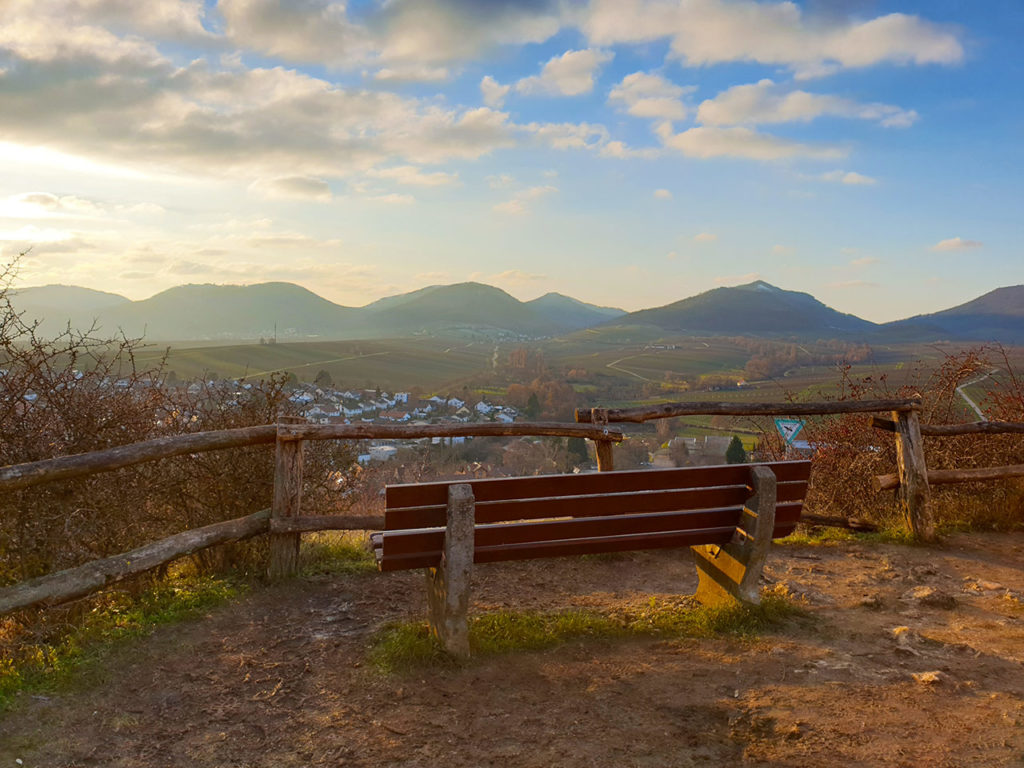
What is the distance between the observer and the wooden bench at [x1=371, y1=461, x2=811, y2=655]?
3.44 meters

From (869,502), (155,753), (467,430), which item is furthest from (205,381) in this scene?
(869,502)

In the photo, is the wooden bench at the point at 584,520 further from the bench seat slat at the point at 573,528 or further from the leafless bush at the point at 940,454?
the leafless bush at the point at 940,454

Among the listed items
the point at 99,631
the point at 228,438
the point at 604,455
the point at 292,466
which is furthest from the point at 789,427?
the point at 99,631

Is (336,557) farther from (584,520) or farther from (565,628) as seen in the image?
(584,520)

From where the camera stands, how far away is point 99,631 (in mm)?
3777

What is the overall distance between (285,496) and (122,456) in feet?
3.68

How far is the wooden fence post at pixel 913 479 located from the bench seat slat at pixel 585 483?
7.79 feet

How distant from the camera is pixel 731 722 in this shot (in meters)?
2.88

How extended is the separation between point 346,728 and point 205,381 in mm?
3848

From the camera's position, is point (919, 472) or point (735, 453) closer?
point (919, 472)

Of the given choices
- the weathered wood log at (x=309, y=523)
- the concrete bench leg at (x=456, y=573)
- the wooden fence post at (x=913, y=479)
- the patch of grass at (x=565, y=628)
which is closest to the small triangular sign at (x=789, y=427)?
the wooden fence post at (x=913, y=479)

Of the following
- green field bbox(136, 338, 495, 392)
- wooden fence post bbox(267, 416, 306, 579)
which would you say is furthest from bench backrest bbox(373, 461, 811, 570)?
green field bbox(136, 338, 495, 392)

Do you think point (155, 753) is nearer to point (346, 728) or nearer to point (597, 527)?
point (346, 728)

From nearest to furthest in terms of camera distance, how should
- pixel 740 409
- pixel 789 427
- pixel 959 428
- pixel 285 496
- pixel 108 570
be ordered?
1. pixel 108 570
2. pixel 285 496
3. pixel 740 409
4. pixel 959 428
5. pixel 789 427
